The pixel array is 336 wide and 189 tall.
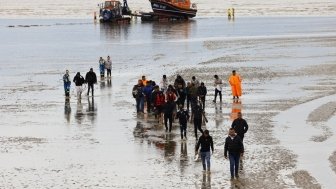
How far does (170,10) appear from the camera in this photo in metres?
104

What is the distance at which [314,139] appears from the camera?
2373 cm

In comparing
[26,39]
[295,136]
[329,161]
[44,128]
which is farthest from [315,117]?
[26,39]

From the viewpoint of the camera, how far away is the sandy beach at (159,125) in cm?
1978

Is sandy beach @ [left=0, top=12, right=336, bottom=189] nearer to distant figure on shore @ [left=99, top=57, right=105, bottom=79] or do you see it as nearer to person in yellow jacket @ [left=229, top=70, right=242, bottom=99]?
person in yellow jacket @ [left=229, top=70, right=242, bottom=99]

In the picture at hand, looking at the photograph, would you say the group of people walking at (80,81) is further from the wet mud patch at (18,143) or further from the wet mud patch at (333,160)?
the wet mud patch at (333,160)

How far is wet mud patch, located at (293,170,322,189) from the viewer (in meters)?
18.5

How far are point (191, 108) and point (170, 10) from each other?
76.4m

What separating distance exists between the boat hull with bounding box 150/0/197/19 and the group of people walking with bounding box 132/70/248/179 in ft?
235

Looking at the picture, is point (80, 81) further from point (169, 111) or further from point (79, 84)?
point (169, 111)

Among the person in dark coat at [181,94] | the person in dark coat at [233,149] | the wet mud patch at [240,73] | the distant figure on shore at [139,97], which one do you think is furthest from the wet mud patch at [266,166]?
the wet mud patch at [240,73]

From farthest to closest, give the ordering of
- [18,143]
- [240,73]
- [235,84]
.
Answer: [240,73] < [235,84] < [18,143]

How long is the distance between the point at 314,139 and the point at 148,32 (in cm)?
6108

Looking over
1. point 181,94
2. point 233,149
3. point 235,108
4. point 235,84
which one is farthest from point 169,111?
point 235,84

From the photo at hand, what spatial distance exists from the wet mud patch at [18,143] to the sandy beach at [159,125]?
34 millimetres
